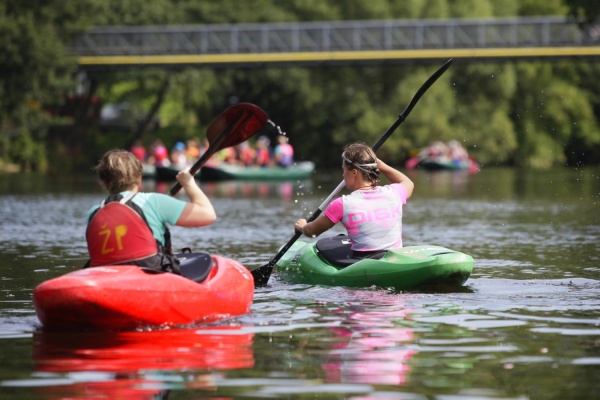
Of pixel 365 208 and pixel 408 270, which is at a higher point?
pixel 365 208

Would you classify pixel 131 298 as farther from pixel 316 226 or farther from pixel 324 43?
pixel 324 43

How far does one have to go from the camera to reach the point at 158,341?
30.7ft

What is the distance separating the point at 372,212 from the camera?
1223 centimetres

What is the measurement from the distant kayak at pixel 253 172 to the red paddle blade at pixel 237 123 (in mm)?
34154

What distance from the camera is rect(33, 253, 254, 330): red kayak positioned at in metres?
9.41

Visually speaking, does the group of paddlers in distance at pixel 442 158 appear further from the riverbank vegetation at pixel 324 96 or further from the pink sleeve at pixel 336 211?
the pink sleeve at pixel 336 211

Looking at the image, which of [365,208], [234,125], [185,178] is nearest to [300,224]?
[365,208]

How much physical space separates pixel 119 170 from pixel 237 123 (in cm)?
254

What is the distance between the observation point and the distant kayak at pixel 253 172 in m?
46.7

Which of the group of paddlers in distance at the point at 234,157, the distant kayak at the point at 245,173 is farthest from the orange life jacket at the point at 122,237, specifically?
the group of paddlers in distance at the point at 234,157

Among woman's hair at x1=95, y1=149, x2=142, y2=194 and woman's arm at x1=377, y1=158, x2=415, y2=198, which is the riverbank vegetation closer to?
woman's arm at x1=377, y1=158, x2=415, y2=198

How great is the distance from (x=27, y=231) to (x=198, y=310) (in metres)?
11.4

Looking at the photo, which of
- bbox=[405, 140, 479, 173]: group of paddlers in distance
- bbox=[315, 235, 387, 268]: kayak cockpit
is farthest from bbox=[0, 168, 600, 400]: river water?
bbox=[405, 140, 479, 173]: group of paddlers in distance

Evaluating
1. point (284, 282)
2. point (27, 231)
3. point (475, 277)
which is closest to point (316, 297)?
point (284, 282)
